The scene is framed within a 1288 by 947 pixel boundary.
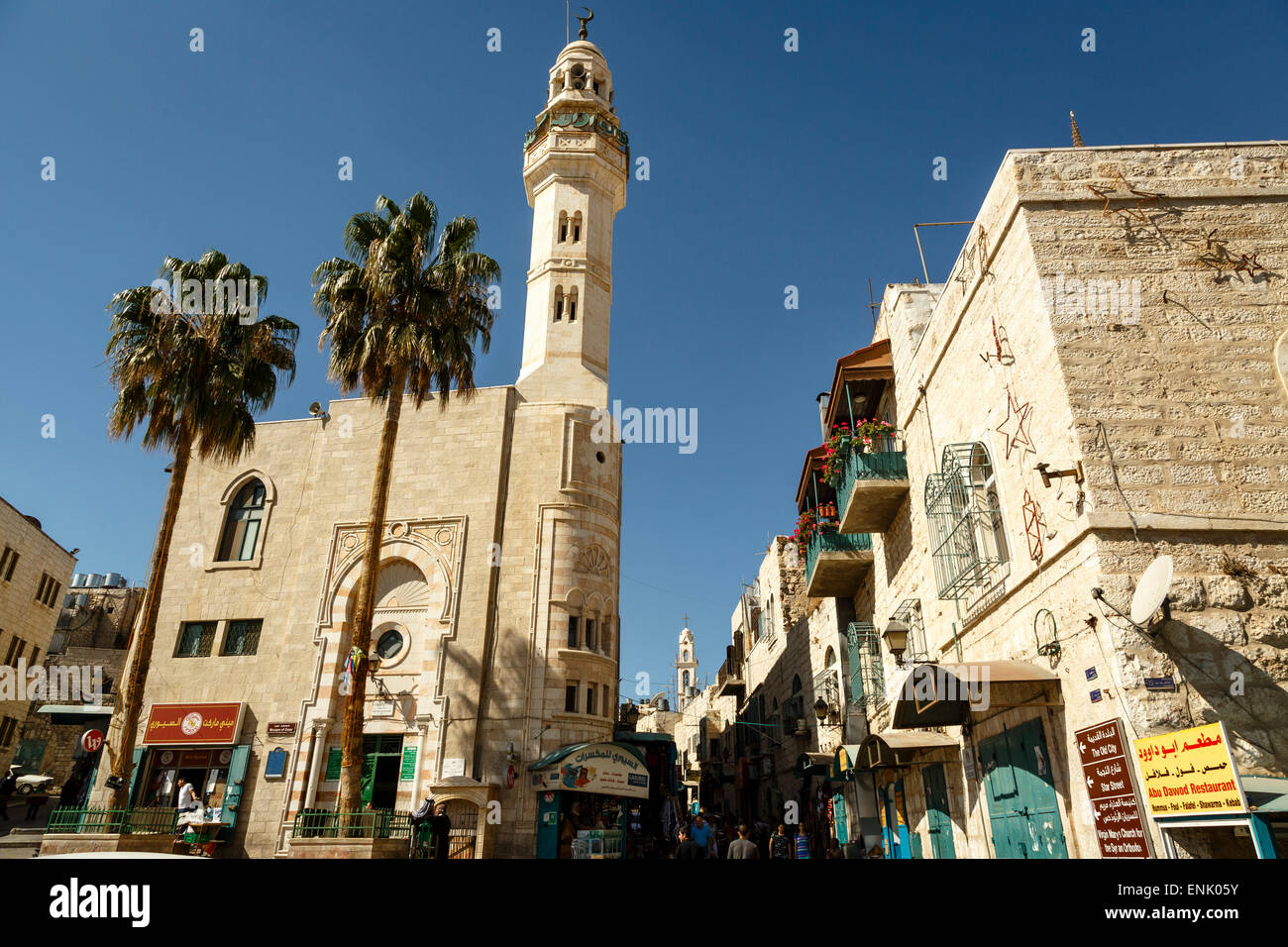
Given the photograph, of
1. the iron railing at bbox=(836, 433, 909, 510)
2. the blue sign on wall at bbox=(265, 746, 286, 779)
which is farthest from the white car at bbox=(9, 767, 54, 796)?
the iron railing at bbox=(836, 433, 909, 510)

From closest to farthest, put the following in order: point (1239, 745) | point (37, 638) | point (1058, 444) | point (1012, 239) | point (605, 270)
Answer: point (1239, 745)
point (1058, 444)
point (1012, 239)
point (605, 270)
point (37, 638)

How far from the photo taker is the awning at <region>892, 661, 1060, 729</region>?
847 centimetres

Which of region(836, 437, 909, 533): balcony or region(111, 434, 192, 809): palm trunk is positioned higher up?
region(836, 437, 909, 533): balcony

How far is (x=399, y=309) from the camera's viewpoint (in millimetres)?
18000

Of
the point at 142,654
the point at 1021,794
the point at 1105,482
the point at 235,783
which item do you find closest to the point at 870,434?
the point at 1105,482

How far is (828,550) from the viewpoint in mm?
18031

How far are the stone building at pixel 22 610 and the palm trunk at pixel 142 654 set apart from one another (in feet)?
51.2

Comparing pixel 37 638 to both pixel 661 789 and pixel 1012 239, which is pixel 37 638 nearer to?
pixel 661 789

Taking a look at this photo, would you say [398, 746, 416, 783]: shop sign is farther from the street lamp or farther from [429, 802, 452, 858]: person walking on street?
the street lamp

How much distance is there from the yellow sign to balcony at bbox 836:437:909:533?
7922 mm

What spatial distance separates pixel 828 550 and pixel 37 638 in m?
32.2

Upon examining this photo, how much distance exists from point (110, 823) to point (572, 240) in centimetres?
2173
